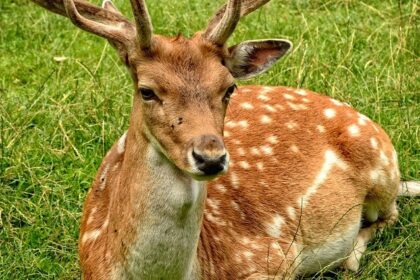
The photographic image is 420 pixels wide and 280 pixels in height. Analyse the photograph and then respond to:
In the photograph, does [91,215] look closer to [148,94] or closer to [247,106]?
[148,94]

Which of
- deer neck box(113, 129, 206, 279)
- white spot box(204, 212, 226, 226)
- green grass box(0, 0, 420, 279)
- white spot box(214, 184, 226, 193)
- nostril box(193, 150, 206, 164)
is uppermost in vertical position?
nostril box(193, 150, 206, 164)

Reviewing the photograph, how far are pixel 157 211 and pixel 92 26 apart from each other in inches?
31.2

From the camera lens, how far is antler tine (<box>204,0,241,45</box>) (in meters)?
4.55

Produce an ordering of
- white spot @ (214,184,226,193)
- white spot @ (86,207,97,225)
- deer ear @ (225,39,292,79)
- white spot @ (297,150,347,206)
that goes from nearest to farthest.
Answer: deer ear @ (225,39,292,79) → white spot @ (86,207,97,225) → white spot @ (214,184,226,193) → white spot @ (297,150,347,206)

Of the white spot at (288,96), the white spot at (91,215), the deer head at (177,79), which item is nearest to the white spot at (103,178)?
the white spot at (91,215)

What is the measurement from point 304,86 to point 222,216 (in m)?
2.01

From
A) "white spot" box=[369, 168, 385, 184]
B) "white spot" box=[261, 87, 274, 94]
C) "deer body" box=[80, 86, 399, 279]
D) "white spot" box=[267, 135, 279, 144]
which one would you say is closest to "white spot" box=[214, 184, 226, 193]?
"deer body" box=[80, 86, 399, 279]

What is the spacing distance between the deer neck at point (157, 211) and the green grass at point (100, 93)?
1009 mm

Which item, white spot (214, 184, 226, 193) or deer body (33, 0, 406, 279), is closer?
deer body (33, 0, 406, 279)

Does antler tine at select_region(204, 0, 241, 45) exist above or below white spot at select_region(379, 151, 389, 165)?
above

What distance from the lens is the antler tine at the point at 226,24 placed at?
4.55m

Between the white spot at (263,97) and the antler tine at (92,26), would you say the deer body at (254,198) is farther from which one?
the antler tine at (92,26)

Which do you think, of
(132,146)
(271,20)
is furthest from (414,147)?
(132,146)

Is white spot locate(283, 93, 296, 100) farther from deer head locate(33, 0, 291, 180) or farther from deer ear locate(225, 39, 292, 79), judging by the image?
deer head locate(33, 0, 291, 180)
